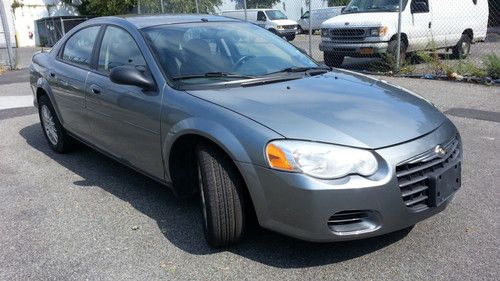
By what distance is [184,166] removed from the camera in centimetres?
369

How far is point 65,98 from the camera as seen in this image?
16.7 feet

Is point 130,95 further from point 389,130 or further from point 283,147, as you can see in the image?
point 389,130

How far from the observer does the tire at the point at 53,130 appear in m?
5.53

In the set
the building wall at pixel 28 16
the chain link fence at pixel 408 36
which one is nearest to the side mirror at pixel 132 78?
the chain link fence at pixel 408 36

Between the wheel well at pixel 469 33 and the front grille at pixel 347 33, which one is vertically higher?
the front grille at pixel 347 33

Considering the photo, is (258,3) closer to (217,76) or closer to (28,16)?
(28,16)

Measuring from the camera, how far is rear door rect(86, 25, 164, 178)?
12.4 feet

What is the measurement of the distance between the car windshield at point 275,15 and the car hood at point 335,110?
22.7m

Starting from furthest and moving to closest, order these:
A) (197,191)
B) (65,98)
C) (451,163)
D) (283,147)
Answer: (65,98)
(197,191)
(451,163)
(283,147)

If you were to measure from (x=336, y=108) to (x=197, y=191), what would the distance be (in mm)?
1218

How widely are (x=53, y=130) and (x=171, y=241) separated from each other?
2867mm

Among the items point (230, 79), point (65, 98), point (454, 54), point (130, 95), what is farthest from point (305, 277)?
point (454, 54)

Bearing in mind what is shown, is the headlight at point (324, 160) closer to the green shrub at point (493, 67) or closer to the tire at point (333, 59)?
the green shrub at point (493, 67)

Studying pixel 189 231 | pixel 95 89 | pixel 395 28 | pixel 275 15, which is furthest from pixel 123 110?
pixel 275 15
